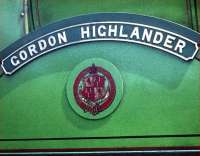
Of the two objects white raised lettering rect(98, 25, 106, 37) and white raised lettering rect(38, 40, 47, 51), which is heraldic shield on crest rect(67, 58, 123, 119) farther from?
white raised lettering rect(38, 40, 47, 51)

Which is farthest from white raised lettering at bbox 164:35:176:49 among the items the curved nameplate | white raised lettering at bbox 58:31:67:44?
white raised lettering at bbox 58:31:67:44

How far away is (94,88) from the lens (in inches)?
128

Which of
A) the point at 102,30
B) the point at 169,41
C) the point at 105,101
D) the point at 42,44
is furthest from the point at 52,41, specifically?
the point at 169,41

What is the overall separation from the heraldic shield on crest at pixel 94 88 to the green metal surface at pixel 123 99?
5 cm

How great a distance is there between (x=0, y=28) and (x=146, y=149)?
159cm

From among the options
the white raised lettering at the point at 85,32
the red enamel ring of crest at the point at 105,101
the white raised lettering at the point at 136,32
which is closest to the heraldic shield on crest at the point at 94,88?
the red enamel ring of crest at the point at 105,101

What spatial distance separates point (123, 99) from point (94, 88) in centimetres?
25

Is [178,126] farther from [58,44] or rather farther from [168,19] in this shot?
[58,44]

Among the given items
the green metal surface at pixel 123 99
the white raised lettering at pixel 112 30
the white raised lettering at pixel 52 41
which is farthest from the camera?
the white raised lettering at pixel 52 41

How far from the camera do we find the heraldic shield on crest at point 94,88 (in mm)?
3209

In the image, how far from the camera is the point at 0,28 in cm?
345

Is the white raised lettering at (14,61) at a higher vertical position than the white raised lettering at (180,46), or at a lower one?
higher

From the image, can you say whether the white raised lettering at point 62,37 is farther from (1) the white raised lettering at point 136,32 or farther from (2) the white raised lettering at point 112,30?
(1) the white raised lettering at point 136,32

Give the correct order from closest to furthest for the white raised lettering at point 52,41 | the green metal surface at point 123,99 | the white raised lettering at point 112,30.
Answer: the green metal surface at point 123,99 → the white raised lettering at point 112,30 → the white raised lettering at point 52,41
